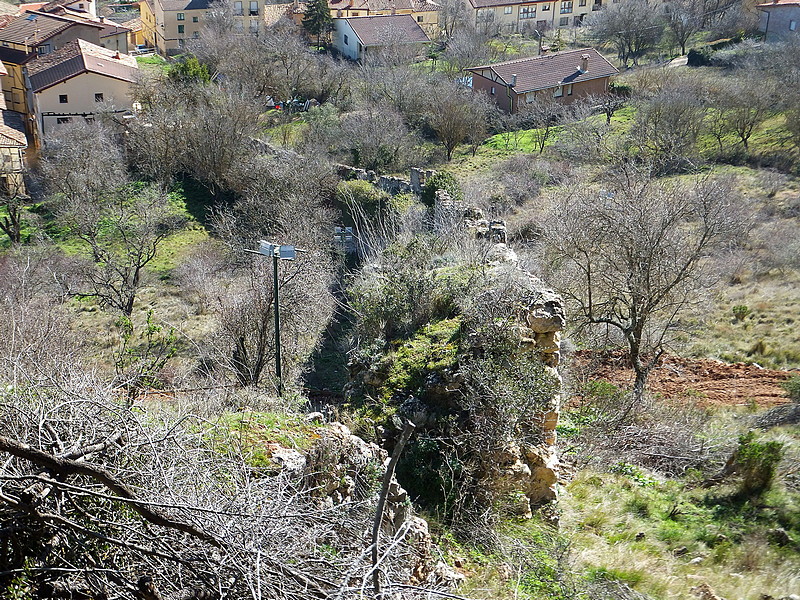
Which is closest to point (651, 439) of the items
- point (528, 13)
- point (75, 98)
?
point (75, 98)

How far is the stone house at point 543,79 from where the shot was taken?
1473 inches

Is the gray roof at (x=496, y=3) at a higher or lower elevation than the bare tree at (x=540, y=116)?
higher

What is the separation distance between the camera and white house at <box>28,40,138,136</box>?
33.8 m

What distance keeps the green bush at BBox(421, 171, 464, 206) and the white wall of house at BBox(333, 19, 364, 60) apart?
31.0 meters

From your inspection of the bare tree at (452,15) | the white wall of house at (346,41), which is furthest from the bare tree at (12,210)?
the bare tree at (452,15)

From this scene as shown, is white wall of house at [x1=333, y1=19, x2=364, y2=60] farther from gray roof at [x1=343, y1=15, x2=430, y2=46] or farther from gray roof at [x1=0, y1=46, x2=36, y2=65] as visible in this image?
gray roof at [x1=0, y1=46, x2=36, y2=65]

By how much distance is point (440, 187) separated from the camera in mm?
18500

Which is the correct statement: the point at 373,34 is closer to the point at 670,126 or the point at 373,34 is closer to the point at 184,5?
the point at 184,5

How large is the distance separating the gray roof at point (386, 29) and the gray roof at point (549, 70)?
10.3 m

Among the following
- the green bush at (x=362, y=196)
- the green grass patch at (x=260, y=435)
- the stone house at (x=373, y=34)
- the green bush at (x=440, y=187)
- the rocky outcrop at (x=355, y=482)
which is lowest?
the green bush at (x=362, y=196)

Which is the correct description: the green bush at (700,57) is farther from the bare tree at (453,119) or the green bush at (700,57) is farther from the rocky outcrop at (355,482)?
the rocky outcrop at (355,482)

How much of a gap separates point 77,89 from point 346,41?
66.1 ft

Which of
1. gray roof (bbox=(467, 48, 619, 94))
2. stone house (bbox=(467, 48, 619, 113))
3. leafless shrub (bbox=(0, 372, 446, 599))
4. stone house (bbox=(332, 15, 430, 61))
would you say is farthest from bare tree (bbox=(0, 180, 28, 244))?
stone house (bbox=(332, 15, 430, 61))

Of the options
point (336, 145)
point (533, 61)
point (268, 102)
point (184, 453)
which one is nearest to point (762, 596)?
point (184, 453)
